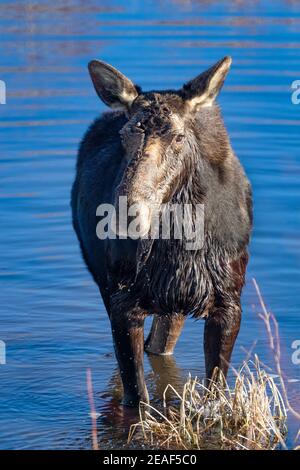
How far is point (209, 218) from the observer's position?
795 cm

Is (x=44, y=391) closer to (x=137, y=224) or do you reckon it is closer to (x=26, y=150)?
(x=137, y=224)

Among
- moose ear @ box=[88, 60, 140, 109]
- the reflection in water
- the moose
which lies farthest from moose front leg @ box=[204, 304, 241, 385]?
moose ear @ box=[88, 60, 140, 109]

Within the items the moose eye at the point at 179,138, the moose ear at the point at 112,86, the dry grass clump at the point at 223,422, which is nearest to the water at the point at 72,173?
the dry grass clump at the point at 223,422

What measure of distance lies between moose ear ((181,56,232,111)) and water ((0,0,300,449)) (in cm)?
125

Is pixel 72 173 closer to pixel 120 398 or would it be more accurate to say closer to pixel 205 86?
pixel 120 398

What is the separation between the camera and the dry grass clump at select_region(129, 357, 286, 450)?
759 centimetres

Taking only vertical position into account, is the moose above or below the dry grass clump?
above

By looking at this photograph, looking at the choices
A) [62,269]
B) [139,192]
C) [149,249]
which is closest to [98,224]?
[149,249]

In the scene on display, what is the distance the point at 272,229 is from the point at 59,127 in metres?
A: 4.63

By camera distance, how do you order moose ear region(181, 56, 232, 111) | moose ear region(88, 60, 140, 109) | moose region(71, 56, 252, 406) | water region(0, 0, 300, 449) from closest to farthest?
moose region(71, 56, 252, 406), moose ear region(181, 56, 232, 111), moose ear region(88, 60, 140, 109), water region(0, 0, 300, 449)

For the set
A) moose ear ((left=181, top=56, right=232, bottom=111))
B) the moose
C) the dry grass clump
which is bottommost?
the dry grass clump

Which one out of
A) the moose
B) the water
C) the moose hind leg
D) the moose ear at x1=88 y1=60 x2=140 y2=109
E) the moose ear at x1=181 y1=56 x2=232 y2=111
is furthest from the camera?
the moose hind leg

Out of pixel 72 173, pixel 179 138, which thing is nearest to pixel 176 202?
pixel 179 138

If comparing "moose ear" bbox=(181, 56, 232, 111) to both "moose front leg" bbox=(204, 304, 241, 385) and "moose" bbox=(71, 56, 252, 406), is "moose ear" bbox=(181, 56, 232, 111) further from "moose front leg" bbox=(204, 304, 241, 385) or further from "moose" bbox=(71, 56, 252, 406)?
"moose front leg" bbox=(204, 304, 241, 385)
